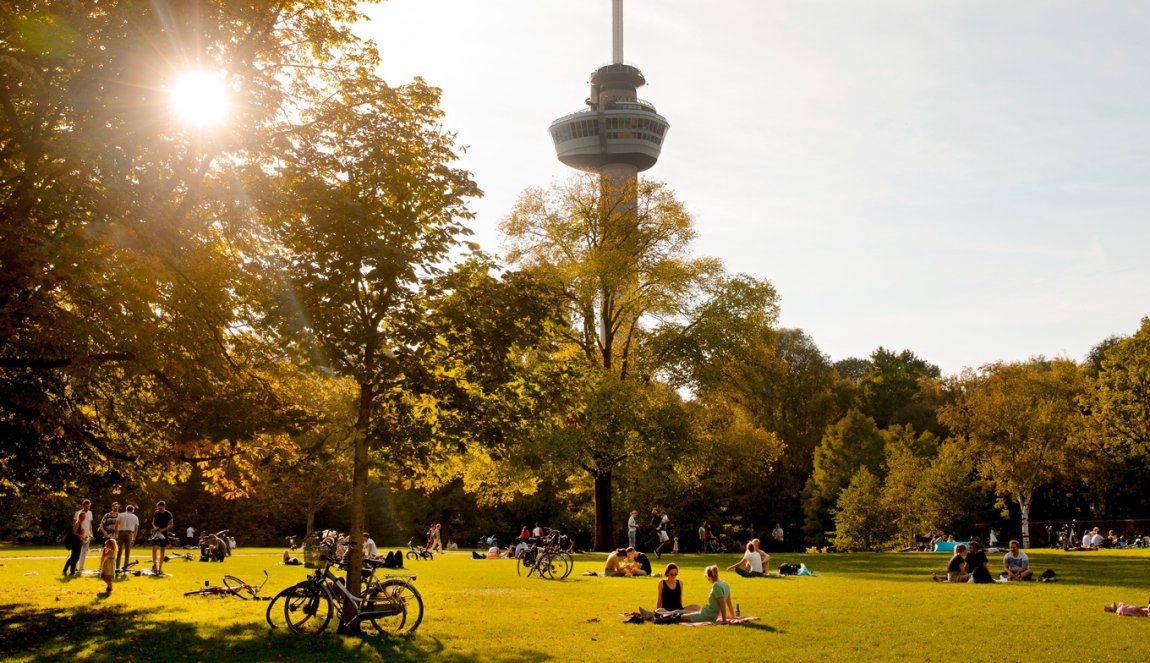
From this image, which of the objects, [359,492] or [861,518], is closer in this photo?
[359,492]

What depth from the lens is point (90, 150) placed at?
12.8 meters

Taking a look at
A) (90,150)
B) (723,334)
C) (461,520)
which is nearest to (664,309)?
(723,334)

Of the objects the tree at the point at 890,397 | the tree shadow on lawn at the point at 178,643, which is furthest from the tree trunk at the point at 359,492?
the tree at the point at 890,397

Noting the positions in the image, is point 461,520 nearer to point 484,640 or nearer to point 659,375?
→ point 659,375

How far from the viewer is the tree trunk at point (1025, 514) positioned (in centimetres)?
5784

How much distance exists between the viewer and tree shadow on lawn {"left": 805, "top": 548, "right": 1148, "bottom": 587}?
2384cm

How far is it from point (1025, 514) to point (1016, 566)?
140 ft

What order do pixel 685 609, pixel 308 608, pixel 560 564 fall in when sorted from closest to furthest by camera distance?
1. pixel 308 608
2. pixel 685 609
3. pixel 560 564

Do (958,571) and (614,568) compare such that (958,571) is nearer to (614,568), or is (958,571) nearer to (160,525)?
(614,568)

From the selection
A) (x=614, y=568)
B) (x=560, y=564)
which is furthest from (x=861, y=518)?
(x=560, y=564)

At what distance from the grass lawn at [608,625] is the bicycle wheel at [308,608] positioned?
0.80 ft

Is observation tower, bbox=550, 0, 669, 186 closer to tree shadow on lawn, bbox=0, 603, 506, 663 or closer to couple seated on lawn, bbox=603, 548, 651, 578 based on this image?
couple seated on lawn, bbox=603, 548, 651, 578

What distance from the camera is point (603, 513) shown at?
41281mm

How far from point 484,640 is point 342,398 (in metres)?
6.45
